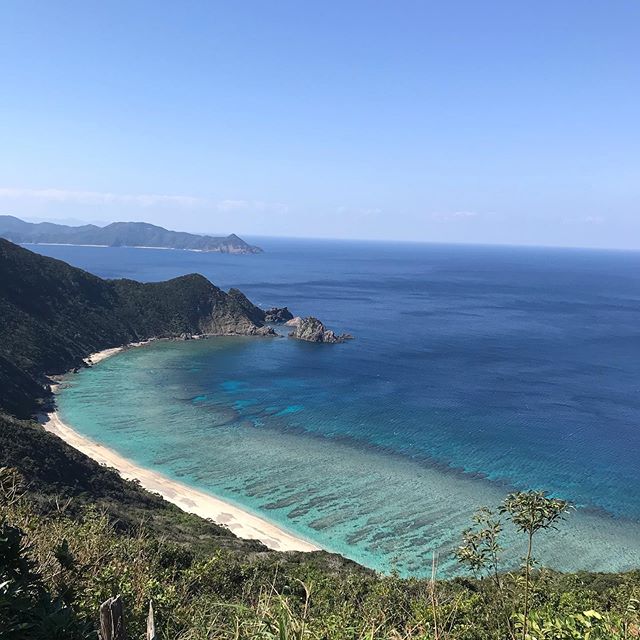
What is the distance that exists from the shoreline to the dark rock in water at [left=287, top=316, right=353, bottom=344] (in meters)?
52.9

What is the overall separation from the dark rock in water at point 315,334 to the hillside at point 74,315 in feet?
29.7

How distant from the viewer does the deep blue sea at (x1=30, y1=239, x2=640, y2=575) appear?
3759 centimetres

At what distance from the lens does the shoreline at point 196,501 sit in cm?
3491

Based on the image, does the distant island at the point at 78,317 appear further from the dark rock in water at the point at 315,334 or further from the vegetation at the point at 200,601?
the vegetation at the point at 200,601

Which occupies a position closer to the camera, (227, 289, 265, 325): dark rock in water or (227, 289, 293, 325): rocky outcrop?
(227, 289, 265, 325): dark rock in water

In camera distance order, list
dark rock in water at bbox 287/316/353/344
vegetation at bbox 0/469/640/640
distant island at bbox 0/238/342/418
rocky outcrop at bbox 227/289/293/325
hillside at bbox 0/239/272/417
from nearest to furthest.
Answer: vegetation at bbox 0/469/640/640 < distant island at bbox 0/238/342/418 < hillside at bbox 0/239/272/417 < dark rock in water at bbox 287/316/353/344 < rocky outcrop at bbox 227/289/293/325

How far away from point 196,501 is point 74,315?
203 feet

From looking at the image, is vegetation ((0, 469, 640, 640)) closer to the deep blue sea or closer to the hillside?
the deep blue sea

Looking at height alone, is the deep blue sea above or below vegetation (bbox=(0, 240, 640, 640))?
below

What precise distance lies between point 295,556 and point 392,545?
864 cm

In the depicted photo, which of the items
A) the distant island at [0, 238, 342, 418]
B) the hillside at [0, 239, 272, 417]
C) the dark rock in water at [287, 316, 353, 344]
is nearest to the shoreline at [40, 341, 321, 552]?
the distant island at [0, 238, 342, 418]


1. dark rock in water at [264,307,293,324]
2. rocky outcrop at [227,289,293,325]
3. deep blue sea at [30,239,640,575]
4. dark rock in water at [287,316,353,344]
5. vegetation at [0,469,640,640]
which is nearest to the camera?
vegetation at [0,469,640,640]

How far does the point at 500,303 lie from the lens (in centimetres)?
15325

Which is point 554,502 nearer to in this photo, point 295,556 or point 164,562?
point 164,562
